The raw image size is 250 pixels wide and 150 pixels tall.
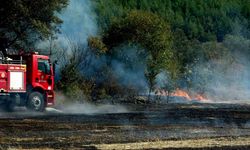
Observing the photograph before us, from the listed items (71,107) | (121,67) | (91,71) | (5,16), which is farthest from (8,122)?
(121,67)

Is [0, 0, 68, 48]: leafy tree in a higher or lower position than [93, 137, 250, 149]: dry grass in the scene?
higher

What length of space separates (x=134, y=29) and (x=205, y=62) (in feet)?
105

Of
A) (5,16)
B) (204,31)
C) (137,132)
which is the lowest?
(137,132)

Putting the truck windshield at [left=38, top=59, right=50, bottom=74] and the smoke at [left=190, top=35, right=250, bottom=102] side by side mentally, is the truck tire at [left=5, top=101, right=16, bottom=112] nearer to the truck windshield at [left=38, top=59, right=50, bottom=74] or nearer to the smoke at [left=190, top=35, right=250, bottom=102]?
the truck windshield at [left=38, top=59, right=50, bottom=74]

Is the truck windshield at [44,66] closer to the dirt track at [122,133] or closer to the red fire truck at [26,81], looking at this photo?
the red fire truck at [26,81]

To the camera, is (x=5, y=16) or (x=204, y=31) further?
(x=204, y=31)

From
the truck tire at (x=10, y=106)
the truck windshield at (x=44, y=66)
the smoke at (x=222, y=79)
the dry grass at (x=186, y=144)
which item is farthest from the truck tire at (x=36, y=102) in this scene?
the smoke at (x=222, y=79)

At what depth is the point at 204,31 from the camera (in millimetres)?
148125

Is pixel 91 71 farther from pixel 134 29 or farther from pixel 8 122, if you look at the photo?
pixel 8 122

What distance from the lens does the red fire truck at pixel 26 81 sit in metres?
28.9

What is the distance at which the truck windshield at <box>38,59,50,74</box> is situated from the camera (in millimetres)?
30281

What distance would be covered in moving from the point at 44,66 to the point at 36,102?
209 centimetres

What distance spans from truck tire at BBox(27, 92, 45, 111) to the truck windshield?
4.33 feet

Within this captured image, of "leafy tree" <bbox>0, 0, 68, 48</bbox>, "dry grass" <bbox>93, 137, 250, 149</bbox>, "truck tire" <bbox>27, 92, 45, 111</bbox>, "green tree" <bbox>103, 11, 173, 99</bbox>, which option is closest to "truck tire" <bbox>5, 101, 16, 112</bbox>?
"truck tire" <bbox>27, 92, 45, 111</bbox>
